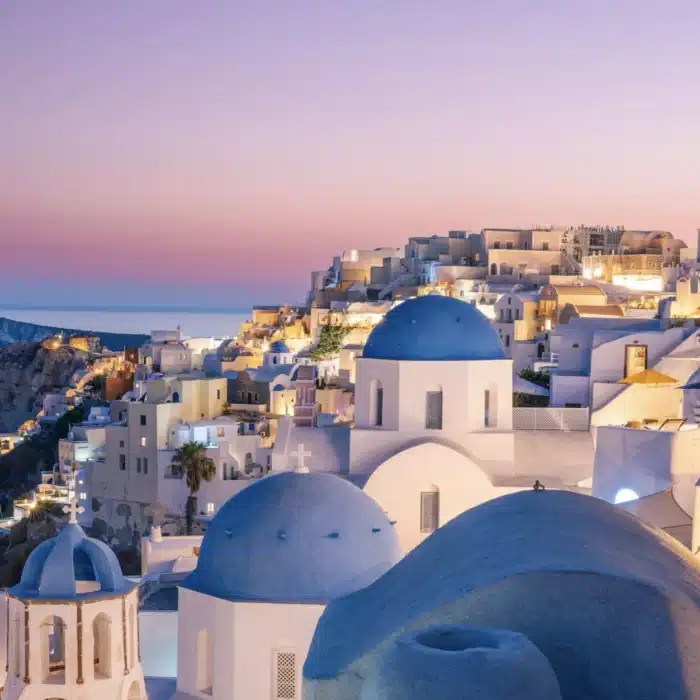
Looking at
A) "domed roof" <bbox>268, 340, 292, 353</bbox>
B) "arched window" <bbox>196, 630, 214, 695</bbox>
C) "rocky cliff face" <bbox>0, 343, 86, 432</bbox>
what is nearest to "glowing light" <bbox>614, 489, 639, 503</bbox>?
"arched window" <bbox>196, 630, 214, 695</bbox>

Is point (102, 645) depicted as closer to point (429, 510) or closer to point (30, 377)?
point (429, 510)

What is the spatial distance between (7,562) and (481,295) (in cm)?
2300

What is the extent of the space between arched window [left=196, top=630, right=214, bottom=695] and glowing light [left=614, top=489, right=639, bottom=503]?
842 cm

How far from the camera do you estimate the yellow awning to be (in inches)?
1104

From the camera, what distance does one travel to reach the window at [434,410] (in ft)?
67.0

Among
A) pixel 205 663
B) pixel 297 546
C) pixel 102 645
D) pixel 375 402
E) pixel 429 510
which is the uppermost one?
pixel 375 402

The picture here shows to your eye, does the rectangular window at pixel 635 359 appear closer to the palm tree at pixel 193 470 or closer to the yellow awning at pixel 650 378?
the yellow awning at pixel 650 378

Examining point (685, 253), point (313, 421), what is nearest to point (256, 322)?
point (685, 253)

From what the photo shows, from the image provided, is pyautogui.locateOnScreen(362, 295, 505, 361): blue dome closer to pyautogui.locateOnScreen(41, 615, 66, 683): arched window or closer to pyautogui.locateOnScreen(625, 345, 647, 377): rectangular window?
pyautogui.locateOnScreen(41, 615, 66, 683): arched window

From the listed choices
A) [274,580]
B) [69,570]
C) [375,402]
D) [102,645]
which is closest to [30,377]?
[375,402]

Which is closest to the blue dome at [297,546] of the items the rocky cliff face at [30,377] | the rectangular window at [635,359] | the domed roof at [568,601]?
the domed roof at [568,601]

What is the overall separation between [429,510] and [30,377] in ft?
216

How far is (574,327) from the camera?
116 ft

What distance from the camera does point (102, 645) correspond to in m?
13.9
